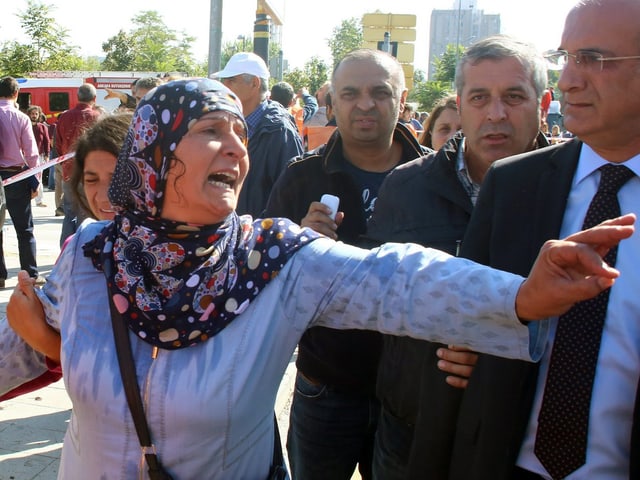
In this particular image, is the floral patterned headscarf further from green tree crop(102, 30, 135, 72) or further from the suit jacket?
green tree crop(102, 30, 135, 72)

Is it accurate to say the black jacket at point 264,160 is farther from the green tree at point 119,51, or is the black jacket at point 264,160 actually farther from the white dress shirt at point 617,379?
the green tree at point 119,51

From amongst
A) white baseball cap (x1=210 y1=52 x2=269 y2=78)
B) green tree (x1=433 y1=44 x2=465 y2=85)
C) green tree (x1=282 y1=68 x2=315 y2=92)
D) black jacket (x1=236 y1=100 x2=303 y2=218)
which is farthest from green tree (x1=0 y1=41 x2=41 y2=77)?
black jacket (x1=236 y1=100 x2=303 y2=218)

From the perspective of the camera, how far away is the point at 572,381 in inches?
72.1

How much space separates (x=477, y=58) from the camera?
107 inches

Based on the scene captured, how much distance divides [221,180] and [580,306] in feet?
3.26

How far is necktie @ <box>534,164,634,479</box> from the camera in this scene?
5.96 ft

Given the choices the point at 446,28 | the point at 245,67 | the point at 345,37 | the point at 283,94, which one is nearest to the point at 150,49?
the point at 345,37

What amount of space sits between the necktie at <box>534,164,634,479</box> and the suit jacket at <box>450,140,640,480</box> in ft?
0.22

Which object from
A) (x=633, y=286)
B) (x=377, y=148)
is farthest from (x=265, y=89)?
(x=633, y=286)

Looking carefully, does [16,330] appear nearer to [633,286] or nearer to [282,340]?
[282,340]

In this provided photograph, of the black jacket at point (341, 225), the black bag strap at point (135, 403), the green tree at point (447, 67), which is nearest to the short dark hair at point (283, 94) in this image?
the black jacket at point (341, 225)

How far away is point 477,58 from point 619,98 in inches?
33.7

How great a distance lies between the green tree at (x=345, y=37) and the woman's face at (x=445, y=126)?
5507 centimetres

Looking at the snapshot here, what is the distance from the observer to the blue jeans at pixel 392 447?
2.59 meters
